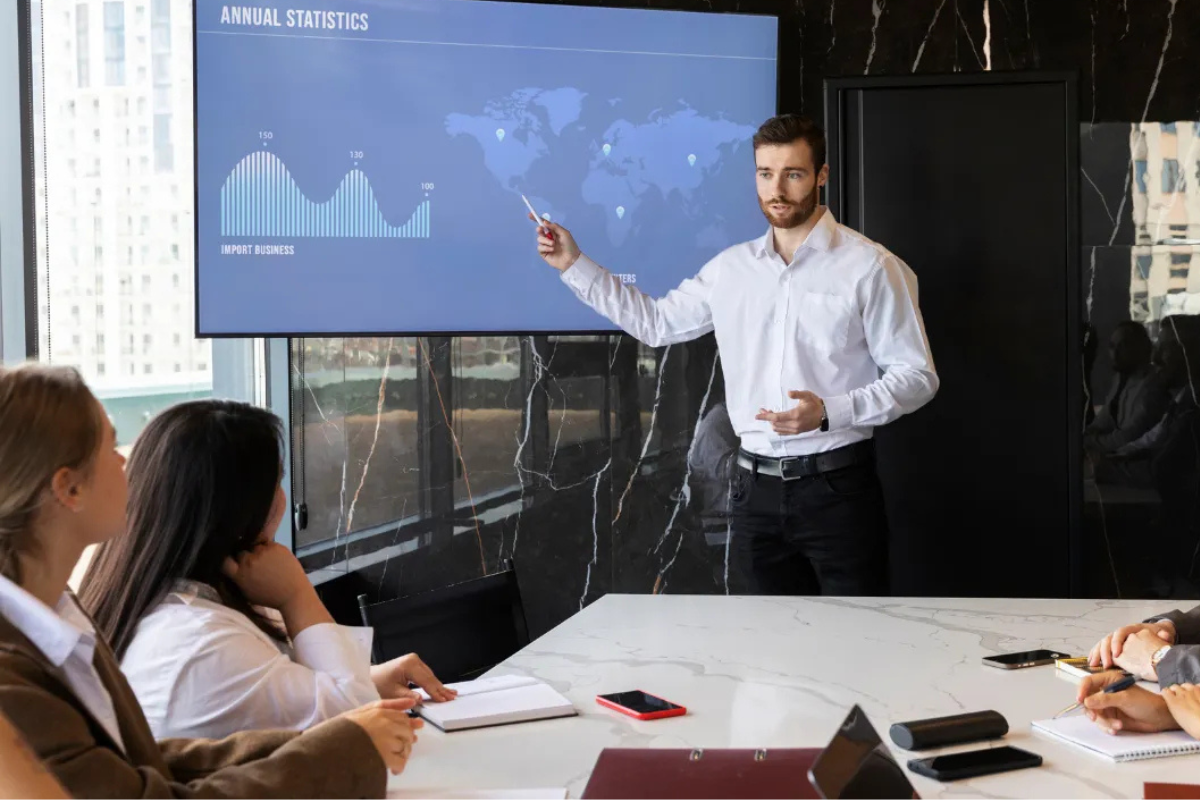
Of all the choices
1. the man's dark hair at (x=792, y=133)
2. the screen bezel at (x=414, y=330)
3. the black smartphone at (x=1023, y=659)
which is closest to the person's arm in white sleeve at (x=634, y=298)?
the screen bezel at (x=414, y=330)

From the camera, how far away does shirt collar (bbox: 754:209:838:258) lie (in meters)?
3.47

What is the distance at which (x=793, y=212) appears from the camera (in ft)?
11.4

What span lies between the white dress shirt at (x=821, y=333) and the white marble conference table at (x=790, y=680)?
2.92 ft

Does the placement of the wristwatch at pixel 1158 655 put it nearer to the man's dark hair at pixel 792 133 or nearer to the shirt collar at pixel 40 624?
the shirt collar at pixel 40 624

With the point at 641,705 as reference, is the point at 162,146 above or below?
above

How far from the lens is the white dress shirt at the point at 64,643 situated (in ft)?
3.84

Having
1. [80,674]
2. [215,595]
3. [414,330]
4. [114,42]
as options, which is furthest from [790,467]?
[80,674]

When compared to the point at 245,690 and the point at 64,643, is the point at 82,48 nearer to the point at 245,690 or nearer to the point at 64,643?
the point at 245,690

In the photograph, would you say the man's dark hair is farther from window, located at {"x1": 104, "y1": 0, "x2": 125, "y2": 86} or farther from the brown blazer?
the brown blazer

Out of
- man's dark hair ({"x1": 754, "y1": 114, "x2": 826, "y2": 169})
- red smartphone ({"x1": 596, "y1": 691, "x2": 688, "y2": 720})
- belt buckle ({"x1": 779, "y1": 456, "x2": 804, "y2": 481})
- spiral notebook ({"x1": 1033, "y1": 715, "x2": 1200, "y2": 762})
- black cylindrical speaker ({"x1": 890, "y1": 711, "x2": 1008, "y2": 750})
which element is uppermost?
man's dark hair ({"x1": 754, "y1": 114, "x2": 826, "y2": 169})

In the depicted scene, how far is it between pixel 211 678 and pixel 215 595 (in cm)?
12

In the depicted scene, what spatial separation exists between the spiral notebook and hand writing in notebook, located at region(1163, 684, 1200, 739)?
0.06ft

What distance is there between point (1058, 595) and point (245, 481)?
3.03 metres

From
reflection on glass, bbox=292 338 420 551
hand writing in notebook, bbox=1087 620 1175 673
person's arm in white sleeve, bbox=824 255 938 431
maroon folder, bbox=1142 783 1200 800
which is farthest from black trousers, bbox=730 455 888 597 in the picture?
maroon folder, bbox=1142 783 1200 800
